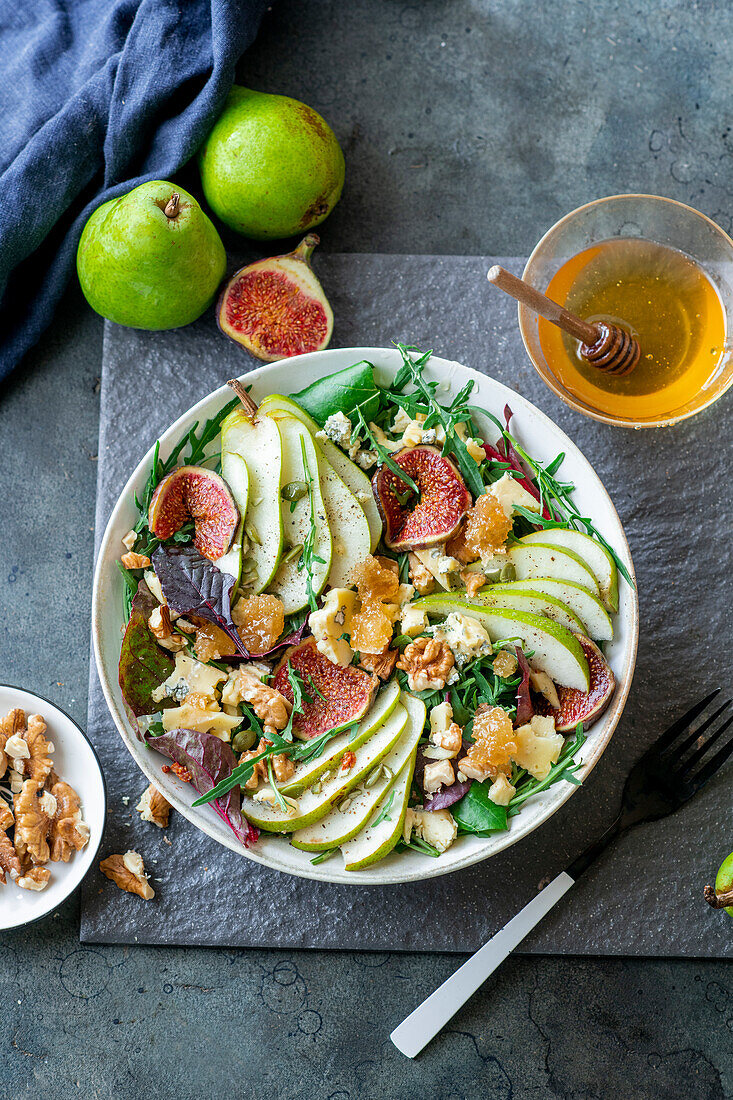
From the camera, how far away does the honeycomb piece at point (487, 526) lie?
2.11m

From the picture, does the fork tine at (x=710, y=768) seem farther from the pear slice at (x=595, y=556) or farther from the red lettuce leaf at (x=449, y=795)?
the red lettuce leaf at (x=449, y=795)

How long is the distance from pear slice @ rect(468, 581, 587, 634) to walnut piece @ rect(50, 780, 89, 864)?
4.03 ft

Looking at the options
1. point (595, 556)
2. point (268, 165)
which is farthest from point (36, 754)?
point (268, 165)

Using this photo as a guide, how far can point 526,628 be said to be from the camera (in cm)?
206

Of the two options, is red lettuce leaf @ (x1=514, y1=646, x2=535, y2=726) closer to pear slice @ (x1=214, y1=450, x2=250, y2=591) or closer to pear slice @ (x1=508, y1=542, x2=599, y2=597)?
pear slice @ (x1=508, y1=542, x2=599, y2=597)

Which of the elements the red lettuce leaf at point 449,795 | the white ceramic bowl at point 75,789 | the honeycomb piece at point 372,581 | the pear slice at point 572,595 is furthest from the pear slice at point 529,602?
the white ceramic bowl at point 75,789

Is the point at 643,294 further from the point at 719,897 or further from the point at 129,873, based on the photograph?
the point at 129,873

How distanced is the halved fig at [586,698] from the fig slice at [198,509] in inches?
34.4

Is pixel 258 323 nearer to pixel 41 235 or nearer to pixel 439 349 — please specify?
pixel 439 349

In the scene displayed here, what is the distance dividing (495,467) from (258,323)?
827mm

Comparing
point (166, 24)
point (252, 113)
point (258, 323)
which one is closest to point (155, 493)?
point (258, 323)

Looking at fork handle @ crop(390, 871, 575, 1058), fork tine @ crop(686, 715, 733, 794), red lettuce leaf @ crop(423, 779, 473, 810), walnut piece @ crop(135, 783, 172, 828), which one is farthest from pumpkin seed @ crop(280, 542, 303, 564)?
fork tine @ crop(686, 715, 733, 794)

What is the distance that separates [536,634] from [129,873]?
4.37 feet

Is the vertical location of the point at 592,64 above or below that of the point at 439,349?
above
